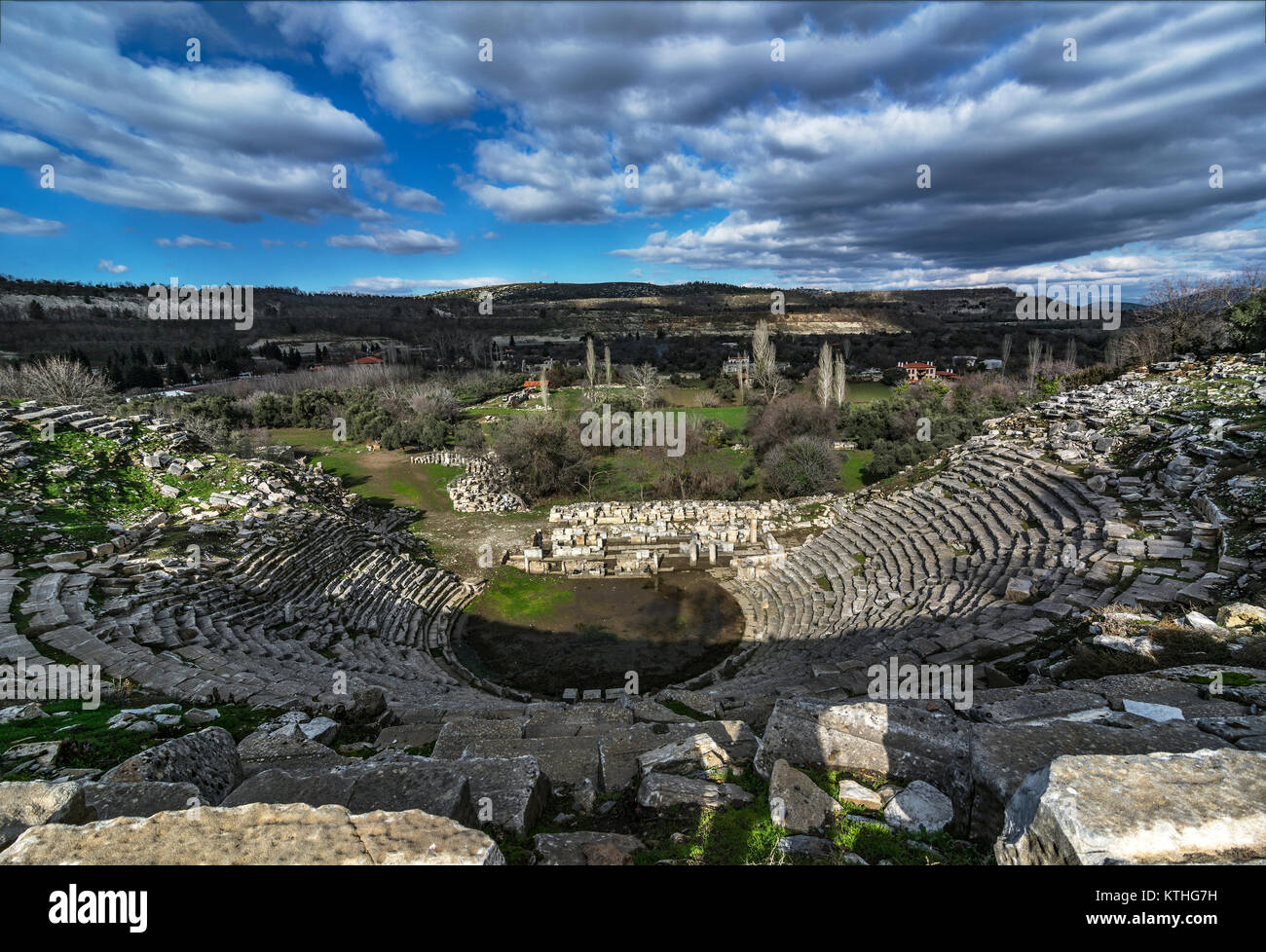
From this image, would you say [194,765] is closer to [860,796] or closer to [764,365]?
[860,796]

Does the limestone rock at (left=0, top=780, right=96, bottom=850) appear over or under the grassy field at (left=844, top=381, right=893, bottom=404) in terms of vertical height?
under

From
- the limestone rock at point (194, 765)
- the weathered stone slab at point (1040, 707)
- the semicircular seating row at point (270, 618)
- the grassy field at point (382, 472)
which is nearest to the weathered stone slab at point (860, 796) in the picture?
the weathered stone slab at point (1040, 707)

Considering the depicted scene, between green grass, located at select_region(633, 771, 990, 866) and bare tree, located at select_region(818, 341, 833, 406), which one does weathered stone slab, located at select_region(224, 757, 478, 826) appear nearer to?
green grass, located at select_region(633, 771, 990, 866)

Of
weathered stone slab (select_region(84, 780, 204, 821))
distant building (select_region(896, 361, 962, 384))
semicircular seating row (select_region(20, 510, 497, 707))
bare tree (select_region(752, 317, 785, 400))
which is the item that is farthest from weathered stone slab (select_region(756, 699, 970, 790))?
distant building (select_region(896, 361, 962, 384))

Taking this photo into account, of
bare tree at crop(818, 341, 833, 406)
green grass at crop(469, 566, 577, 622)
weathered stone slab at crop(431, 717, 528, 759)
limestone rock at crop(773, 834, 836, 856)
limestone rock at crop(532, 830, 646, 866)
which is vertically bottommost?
green grass at crop(469, 566, 577, 622)

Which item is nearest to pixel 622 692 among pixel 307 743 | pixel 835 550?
pixel 307 743

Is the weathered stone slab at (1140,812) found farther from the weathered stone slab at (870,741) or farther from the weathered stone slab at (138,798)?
the weathered stone slab at (138,798)
